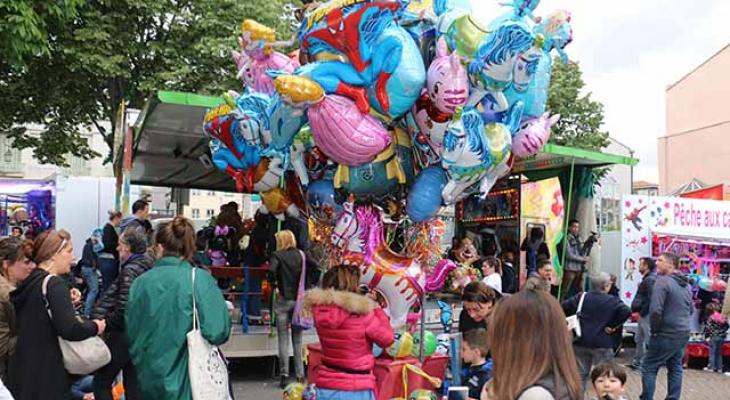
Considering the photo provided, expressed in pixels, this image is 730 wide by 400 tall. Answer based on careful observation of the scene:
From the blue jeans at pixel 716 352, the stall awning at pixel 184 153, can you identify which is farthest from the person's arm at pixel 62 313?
the blue jeans at pixel 716 352

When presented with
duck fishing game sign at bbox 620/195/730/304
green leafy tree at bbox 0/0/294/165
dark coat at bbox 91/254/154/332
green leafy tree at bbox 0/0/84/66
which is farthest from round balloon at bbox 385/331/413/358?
green leafy tree at bbox 0/0/294/165

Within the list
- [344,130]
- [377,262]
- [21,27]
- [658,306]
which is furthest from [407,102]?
[21,27]

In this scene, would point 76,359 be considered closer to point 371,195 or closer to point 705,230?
point 371,195

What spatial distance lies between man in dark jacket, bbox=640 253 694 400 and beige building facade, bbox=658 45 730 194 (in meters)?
26.5

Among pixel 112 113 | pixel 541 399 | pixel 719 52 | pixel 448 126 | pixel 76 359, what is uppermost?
pixel 719 52

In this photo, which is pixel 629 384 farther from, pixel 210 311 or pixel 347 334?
pixel 210 311

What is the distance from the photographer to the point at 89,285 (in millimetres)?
9945

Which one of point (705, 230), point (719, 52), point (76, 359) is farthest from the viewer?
point (719, 52)

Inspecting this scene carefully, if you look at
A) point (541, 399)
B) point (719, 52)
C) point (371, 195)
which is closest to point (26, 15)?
point (371, 195)

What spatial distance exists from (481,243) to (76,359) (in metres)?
9.96

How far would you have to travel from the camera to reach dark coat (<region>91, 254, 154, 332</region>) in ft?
14.9

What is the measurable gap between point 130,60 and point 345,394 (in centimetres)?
1349

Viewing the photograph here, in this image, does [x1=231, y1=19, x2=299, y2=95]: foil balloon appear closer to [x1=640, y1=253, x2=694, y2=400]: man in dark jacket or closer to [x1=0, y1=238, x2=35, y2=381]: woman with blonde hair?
[x1=0, y1=238, x2=35, y2=381]: woman with blonde hair

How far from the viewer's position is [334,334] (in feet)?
15.8
